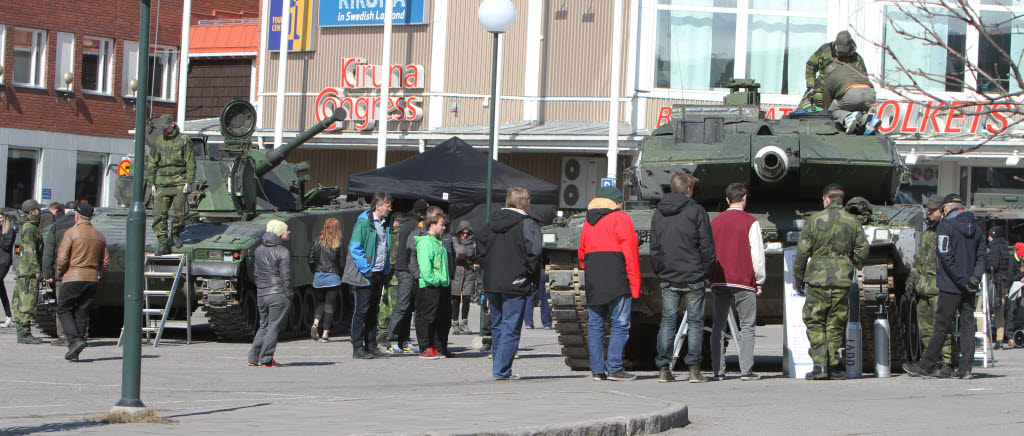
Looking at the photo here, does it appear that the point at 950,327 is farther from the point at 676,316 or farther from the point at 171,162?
the point at 171,162

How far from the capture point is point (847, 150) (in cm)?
1346

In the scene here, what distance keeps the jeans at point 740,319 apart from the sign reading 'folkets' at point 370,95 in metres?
19.5

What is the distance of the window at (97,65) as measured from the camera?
37.0m

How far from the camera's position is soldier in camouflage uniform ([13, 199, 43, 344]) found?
15.7 m

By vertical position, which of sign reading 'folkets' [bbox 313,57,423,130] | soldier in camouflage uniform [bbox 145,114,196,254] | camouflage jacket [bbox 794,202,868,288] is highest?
sign reading 'folkets' [bbox 313,57,423,130]

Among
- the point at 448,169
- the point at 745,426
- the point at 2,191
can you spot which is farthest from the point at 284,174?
the point at 2,191

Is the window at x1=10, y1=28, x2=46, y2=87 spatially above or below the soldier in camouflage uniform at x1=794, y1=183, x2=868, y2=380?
above

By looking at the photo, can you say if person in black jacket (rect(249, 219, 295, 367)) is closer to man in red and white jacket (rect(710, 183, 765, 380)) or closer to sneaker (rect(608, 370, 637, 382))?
sneaker (rect(608, 370, 637, 382))

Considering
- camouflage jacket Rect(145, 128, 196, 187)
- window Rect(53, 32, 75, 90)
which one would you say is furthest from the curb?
window Rect(53, 32, 75, 90)

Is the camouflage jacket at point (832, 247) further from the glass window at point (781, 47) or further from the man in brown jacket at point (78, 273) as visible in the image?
the glass window at point (781, 47)

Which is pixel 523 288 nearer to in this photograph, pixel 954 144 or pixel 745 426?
pixel 745 426

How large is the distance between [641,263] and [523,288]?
4.19ft

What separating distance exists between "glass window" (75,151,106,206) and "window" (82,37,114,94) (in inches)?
71.8

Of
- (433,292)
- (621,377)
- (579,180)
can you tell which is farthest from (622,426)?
(579,180)
